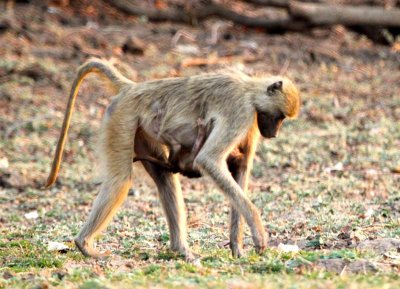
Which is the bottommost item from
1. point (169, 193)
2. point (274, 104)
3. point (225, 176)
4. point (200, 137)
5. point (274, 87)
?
point (169, 193)

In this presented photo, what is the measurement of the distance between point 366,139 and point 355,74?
3156 millimetres

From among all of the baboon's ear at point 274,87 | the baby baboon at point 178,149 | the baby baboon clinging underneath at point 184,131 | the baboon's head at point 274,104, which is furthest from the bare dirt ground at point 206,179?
the baboon's ear at point 274,87

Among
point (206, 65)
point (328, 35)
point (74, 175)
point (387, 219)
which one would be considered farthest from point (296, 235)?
point (328, 35)

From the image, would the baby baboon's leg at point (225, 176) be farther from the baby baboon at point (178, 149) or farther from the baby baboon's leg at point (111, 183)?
the baby baboon's leg at point (111, 183)

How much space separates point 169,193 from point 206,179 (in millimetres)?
3103

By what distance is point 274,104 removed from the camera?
21.7 feet

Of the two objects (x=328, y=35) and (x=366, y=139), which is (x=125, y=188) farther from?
(x=328, y=35)

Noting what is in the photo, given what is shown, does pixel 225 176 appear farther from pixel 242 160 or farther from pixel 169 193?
pixel 169 193

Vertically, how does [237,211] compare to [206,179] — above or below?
above

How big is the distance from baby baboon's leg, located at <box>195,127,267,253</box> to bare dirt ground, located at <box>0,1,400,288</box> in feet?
0.78

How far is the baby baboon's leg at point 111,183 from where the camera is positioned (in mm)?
6699

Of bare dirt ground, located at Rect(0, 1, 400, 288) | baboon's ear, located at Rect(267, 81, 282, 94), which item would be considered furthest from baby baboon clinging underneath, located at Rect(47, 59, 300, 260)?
bare dirt ground, located at Rect(0, 1, 400, 288)

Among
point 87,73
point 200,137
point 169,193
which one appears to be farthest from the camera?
point 87,73

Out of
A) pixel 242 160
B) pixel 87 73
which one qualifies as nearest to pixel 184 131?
pixel 242 160
